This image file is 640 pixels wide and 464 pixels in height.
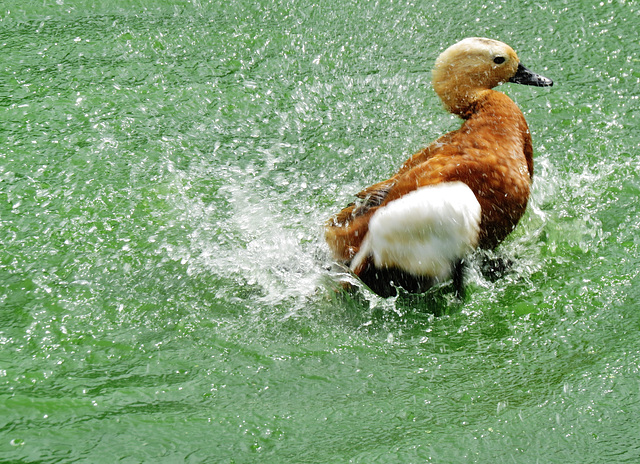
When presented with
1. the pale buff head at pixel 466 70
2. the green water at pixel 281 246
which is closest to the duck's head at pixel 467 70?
the pale buff head at pixel 466 70

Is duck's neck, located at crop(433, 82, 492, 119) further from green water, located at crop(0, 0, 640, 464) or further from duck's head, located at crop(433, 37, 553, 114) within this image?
green water, located at crop(0, 0, 640, 464)

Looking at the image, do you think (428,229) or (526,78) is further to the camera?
(526,78)

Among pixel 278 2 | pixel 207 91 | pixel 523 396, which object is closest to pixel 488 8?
pixel 278 2

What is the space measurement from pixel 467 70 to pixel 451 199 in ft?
2.38

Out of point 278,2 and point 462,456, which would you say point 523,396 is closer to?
point 462,456

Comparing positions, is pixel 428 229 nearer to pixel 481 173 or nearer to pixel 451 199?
pixel 451 199

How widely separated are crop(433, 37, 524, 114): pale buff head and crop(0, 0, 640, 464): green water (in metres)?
0.56

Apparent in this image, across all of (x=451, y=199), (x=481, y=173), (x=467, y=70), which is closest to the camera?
(x=451, y=199)

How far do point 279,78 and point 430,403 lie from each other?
2.32 m

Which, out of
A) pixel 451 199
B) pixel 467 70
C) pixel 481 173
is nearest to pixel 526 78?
pixel 467 70

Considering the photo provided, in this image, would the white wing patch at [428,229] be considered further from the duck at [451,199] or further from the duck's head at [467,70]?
the duck's head at [467,70]

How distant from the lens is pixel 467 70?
2650 millimetres

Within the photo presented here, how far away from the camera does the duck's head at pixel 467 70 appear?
2648 millimetres

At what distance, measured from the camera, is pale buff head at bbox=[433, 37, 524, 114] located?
104 inches
